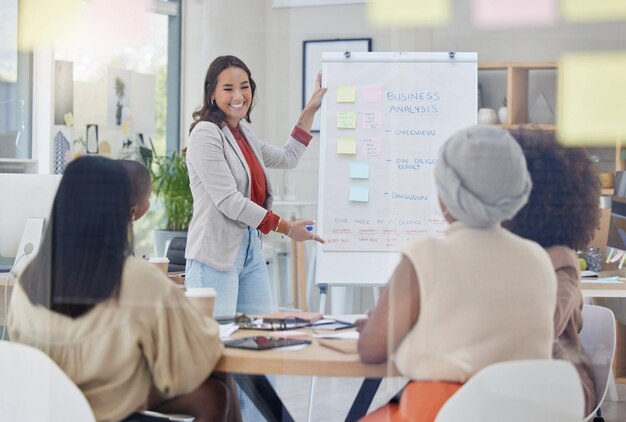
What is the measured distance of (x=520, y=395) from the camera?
2.05 m

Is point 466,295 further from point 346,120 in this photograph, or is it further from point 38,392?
point 38,392

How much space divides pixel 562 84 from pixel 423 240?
1.98ft

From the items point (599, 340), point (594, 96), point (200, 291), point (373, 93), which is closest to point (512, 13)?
point (594, 96)

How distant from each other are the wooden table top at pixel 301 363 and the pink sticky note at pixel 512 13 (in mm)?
965

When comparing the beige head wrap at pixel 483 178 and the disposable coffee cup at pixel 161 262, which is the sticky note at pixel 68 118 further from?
the beige head wrap at pixel 483 178

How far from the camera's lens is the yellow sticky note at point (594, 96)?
7.41 feet

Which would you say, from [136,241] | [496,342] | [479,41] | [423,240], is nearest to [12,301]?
[136,241]

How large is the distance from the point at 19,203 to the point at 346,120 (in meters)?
1.00

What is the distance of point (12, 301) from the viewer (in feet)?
7.60

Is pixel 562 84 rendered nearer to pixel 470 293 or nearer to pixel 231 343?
pixel 470 293

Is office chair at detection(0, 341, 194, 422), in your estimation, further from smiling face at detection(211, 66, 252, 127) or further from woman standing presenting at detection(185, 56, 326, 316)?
smiling face at detection(211, 66, 252, 127)

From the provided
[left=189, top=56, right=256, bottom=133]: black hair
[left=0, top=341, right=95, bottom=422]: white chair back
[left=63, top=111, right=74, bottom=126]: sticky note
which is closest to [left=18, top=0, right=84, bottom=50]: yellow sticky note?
[left=63, top=111, right=74, bottom=126]: sticky note

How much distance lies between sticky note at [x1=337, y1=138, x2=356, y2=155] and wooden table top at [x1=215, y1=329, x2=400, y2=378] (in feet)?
2.12

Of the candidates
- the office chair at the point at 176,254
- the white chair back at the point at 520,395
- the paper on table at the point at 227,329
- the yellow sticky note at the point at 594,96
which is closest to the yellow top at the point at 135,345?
the paper on table at the point at 227,329
